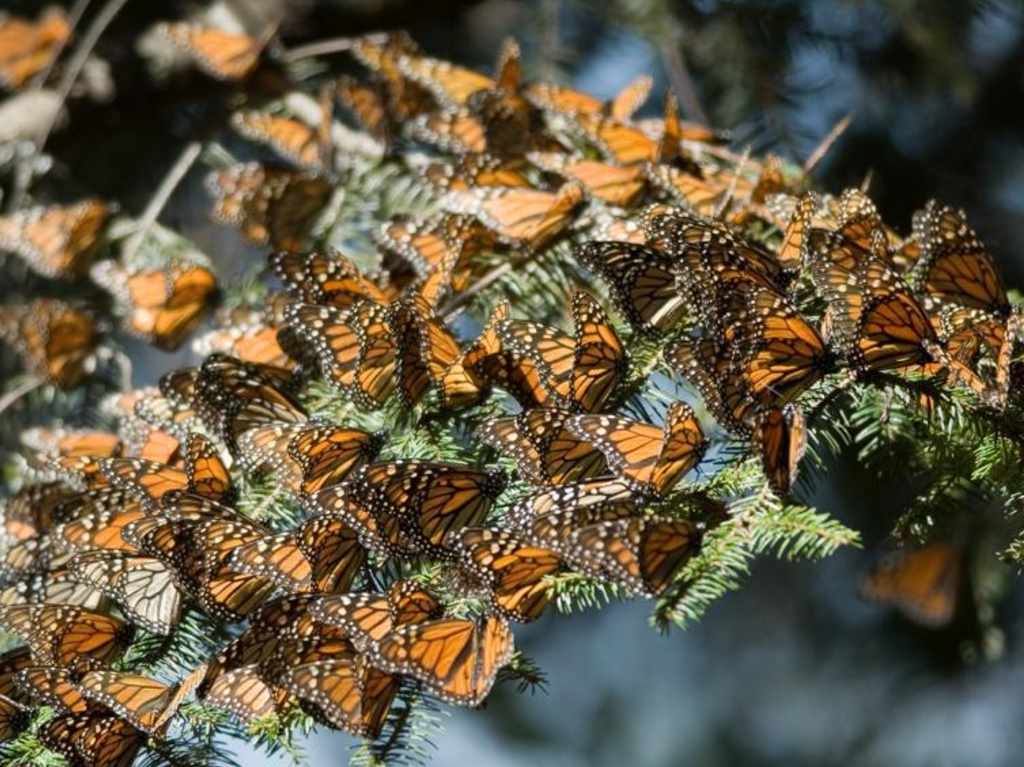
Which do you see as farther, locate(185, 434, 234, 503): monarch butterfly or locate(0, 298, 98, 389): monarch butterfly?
locate(0, 298, 98, 389): monarch butterfly

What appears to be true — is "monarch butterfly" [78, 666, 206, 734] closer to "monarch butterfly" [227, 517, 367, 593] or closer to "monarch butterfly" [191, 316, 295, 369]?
"monarch butterfly" [227, 517, 367, 593]

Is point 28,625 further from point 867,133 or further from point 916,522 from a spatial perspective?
point 867,133


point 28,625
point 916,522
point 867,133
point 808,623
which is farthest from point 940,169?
point 28,625

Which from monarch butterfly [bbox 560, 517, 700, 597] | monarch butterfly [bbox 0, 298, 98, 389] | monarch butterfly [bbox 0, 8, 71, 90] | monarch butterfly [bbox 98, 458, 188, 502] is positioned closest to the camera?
monarch butterfly [bbox 560, 517, 700, 597]

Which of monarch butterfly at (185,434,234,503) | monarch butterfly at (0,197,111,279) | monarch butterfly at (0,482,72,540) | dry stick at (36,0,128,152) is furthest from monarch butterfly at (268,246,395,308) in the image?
dry stick at (36,0,128,152)

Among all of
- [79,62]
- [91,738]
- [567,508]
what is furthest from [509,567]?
[79,62]

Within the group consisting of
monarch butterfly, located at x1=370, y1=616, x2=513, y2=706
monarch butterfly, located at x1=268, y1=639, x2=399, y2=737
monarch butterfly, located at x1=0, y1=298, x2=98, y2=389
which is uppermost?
monarch butterfly, located at x1=370, y1=616, x2=513, y2=706

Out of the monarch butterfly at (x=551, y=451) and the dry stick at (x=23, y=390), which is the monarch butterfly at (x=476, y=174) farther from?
the dry stick at (x=23, y=390)
